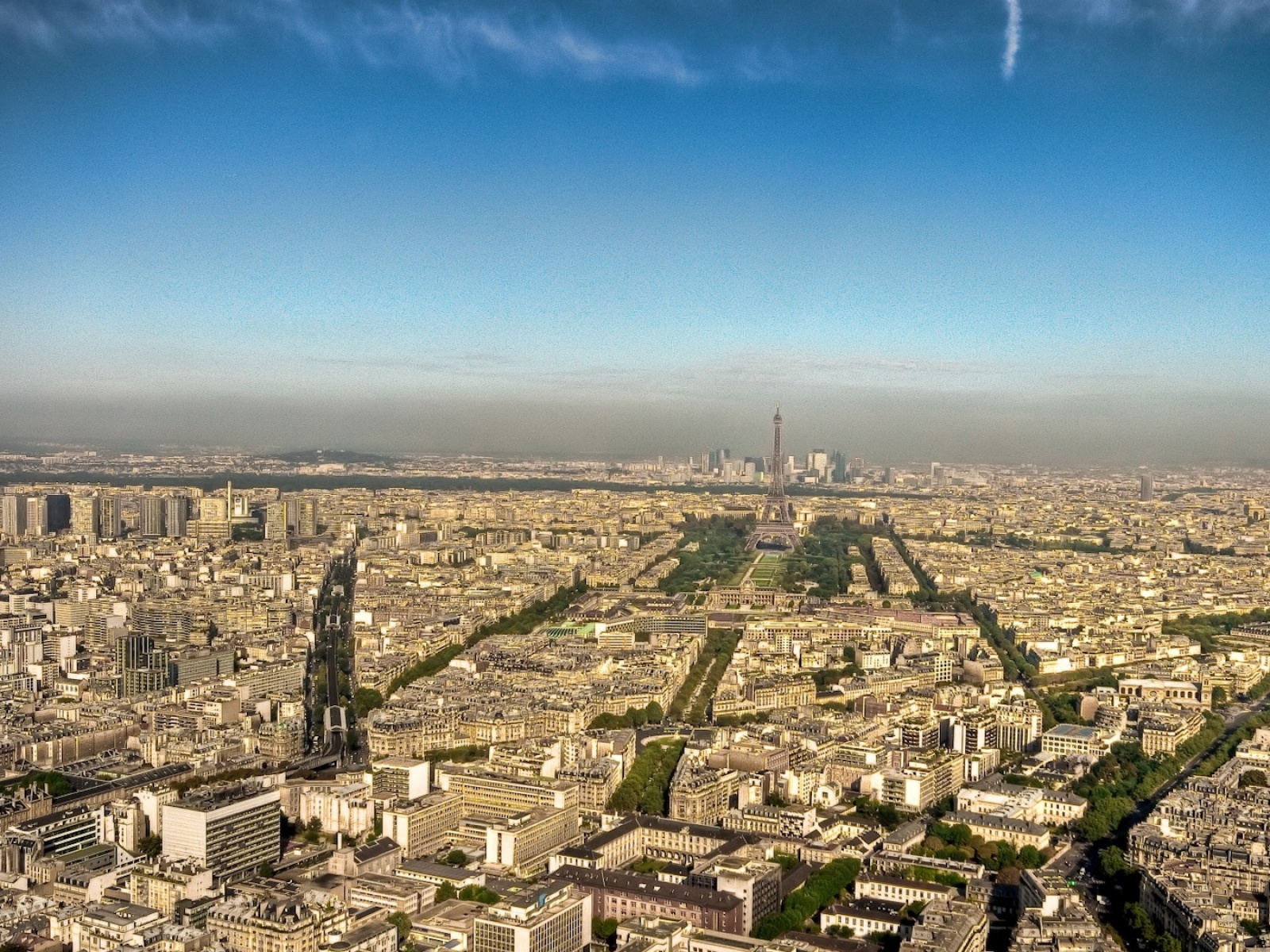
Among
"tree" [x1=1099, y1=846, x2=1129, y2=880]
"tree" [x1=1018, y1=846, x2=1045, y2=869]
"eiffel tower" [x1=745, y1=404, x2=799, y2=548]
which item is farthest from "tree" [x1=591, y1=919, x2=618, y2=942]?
"eiffel tower" [x1=745, y1=404, x2=799, y2=548]

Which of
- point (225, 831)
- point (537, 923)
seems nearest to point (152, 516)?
point (225, 831)

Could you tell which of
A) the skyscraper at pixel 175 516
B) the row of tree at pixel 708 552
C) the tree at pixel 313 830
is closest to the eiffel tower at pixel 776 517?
the row of tree at pixel 708 552

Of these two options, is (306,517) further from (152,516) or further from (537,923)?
(537,923)

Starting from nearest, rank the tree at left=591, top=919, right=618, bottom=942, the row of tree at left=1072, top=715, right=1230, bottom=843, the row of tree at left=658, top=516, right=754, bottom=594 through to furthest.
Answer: the tree at left=591, top=919, right=618, bottom=942 < the row of tree at left=1072, top=715, right=1230, bottom=843 < the row of tree at left=658, top=516, right=754, bottom=594

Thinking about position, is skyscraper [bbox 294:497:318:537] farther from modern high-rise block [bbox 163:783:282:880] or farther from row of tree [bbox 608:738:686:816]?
modern high-rise block [bbox 163:783:282:880]

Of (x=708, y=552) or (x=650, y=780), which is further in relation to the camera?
(x=708, y=552)

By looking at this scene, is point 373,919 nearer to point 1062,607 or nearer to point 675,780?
point 675,780
